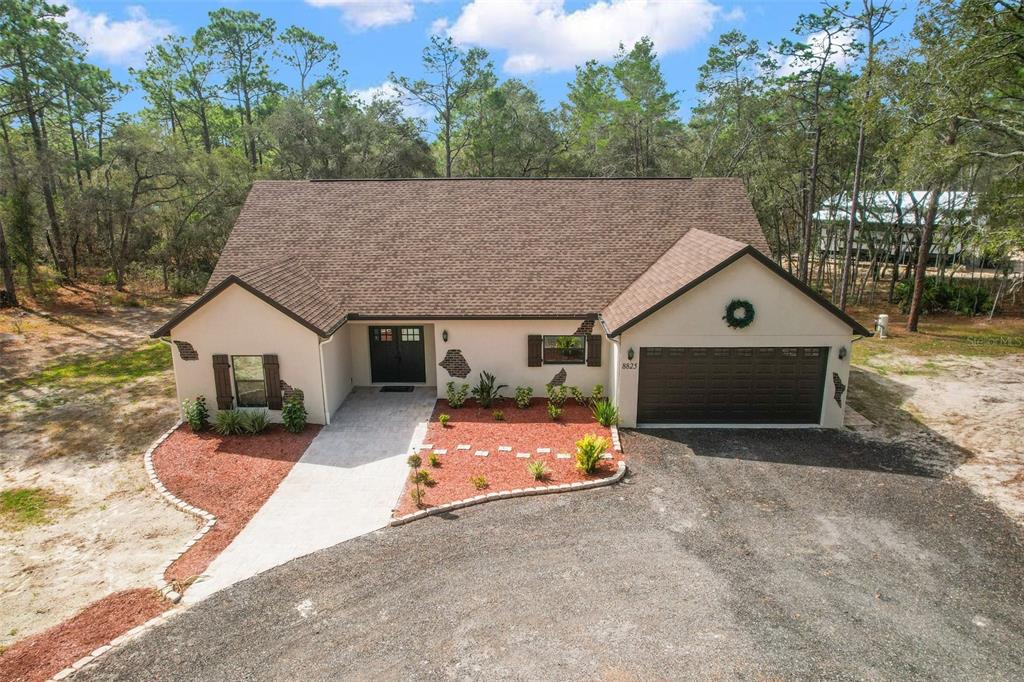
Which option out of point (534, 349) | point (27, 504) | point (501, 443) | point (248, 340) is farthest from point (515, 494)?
point (27, 504)

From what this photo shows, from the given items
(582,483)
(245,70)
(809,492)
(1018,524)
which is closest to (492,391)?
(582,483)

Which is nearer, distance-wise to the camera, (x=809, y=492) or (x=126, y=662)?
(x=126, y=662)

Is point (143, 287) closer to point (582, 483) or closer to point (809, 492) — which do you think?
point (582, 483)

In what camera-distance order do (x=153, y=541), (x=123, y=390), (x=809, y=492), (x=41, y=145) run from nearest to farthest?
1. (x=153, y=541)
2. (x=809, y=492)
3. (x=123, y=390)
4. (x=41, y=145)

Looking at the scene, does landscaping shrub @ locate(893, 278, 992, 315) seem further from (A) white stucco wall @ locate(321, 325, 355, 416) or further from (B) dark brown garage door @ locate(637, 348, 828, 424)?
(A) white stucco wall @ locate(321, 325, 355, 416)

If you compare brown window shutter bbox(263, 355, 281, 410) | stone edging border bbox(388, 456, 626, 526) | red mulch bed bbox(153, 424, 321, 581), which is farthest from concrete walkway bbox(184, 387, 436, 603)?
brown window shutter bbox(263, 355, 281, 410)

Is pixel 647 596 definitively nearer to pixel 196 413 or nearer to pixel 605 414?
pixel 605 414
